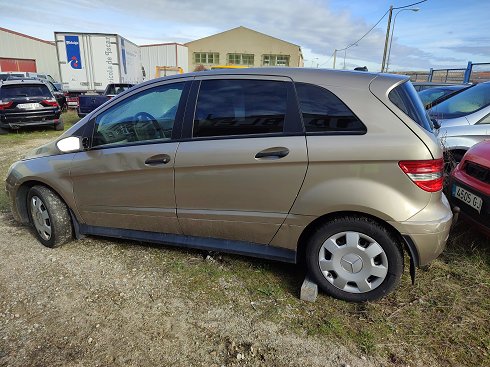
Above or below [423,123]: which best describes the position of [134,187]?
below

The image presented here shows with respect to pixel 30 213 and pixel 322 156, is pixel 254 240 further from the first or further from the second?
pixel 30 213

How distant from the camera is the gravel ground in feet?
6.85

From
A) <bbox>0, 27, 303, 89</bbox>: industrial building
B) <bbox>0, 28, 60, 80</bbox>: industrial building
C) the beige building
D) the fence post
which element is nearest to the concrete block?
the fence post

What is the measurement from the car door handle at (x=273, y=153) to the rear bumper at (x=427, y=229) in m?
0.87

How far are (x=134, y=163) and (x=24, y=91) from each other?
971 cm

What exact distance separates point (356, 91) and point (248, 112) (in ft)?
2.57

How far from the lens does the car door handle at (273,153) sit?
242cm

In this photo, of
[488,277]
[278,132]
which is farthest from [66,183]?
[488,277]

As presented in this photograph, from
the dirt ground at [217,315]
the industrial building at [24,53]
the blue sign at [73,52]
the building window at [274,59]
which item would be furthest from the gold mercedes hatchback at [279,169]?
the building window at [274,59]

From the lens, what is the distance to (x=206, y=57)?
47406mm

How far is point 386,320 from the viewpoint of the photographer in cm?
236

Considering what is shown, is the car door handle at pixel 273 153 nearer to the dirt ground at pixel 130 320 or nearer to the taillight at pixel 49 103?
the dirt ground at pixel 130 320

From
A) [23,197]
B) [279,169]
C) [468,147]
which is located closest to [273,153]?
[279,169]

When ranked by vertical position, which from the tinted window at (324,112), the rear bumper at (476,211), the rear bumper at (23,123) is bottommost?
the rear bumper at (23,123)
